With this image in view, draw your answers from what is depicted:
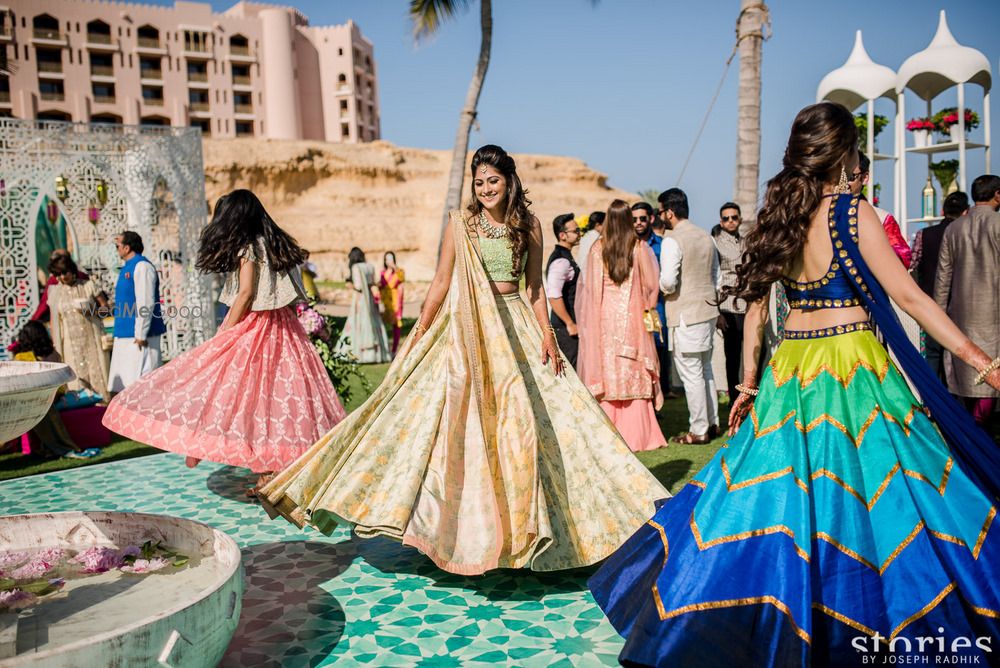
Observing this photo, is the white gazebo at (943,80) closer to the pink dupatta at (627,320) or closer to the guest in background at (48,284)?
the pink dupatta at (627,320)

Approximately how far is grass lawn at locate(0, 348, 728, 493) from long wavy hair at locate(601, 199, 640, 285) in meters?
1.39

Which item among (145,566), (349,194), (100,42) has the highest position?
(100,42)

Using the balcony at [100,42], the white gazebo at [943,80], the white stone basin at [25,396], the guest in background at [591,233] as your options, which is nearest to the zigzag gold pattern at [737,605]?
the white stone basin at [25,396]

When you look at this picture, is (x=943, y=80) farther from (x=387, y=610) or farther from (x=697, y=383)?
(x=387, y=610)

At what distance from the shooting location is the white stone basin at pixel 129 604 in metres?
2.22

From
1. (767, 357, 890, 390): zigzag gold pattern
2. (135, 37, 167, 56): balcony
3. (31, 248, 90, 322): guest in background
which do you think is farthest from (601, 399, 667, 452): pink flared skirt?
(135, 37, 167, 56): balcony

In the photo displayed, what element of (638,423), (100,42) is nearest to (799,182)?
(638,423)

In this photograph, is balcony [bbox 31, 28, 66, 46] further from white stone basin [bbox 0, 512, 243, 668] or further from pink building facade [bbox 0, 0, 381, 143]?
white stone basin [bbox 0, 512, 243, 668]

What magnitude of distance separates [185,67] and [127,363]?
52.1 metres

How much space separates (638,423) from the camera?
608 cm

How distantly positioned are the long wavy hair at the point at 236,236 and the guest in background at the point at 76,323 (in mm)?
4288

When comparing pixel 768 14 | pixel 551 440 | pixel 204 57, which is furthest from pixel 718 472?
pixel 204 57

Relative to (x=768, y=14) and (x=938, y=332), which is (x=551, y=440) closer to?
(x=938, y=332)

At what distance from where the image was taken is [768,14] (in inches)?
336
